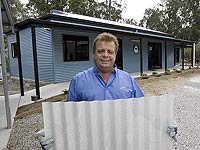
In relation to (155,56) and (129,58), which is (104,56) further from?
(155,56)

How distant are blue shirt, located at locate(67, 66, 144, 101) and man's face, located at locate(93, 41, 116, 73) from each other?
0.22 ft

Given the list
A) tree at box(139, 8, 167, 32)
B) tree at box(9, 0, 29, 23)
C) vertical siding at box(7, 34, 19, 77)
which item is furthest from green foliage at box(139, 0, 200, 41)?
vertical siding at box(7, 34, 19, 77)

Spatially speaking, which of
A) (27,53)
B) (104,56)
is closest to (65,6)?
(27,53)

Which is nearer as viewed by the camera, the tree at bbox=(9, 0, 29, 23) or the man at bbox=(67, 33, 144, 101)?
the man at bbox=(67, 33, 144, 101)

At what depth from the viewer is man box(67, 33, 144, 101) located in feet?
5.78

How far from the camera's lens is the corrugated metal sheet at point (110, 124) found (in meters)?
1.44

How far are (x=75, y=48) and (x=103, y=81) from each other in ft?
34.4

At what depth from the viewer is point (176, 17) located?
41688mm

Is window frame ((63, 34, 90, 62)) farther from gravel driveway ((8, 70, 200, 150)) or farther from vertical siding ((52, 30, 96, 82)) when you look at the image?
gravel driveway ((8, 70, 200, 150))

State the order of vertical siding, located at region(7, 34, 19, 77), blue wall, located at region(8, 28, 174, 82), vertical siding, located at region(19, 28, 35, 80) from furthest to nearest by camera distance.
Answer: vertical siding, located at region(7, 34, 19, 77) < vertical siding, located at region(19, 28, 35, 80) < blue wall, located at region(8, 28, 174, 82)

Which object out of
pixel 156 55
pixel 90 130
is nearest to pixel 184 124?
pixel 90 130

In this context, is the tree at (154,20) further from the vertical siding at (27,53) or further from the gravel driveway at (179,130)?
the gravel driveway at (179,130)

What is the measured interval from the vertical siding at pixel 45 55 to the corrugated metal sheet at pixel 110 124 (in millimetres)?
10013

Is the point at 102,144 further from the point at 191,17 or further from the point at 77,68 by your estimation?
the point at 191,17
